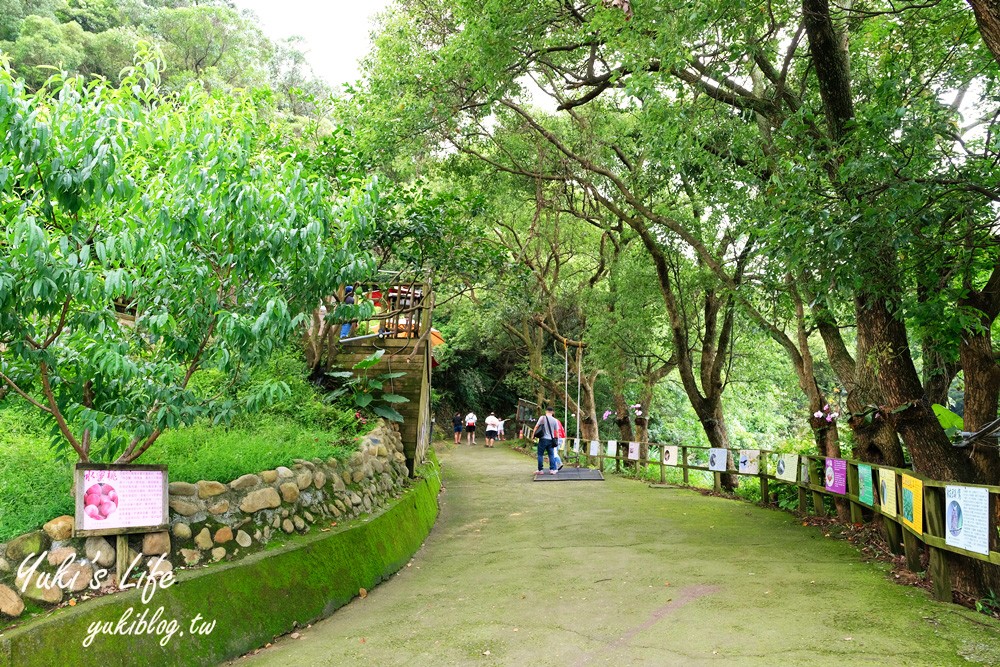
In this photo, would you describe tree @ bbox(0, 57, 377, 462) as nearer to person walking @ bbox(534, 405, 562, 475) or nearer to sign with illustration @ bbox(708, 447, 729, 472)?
sign with illustration @ bbox(708, 447, 729, 472)

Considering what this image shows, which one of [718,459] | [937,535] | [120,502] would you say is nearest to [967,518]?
[937,535]

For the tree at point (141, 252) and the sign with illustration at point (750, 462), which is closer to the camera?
the tree at point (141, 252)

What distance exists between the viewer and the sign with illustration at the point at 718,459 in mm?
12820

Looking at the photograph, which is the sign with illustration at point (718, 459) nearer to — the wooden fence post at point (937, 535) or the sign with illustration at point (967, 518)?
the wooden fence post at point (937, 535)

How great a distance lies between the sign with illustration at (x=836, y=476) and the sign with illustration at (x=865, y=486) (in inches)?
22.5

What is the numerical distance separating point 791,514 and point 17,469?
9.81 meters

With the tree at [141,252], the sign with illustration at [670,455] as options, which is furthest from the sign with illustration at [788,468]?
the tree at [141,252]

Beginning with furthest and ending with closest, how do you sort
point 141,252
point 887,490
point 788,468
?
point 788,468
point 887,490
point 141,252

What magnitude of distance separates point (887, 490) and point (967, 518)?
203cm

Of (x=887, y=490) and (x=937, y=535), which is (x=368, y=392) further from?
(x=937, y=535)

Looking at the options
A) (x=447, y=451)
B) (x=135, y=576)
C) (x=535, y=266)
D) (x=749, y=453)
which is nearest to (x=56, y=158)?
(x=135, y=576)

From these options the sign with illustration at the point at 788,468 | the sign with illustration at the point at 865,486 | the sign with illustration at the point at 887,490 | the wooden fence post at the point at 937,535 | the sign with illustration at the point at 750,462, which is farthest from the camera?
the sign with illustration at the point at 750,462

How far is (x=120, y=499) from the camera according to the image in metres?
4.57

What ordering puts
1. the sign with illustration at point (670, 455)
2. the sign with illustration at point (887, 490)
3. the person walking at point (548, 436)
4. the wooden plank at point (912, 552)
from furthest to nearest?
the person walking at point (548, 436), the sign with illustration at point (670, 455), the sign with illustration at point (887, 490), the wooden plank at point (912, 552)
